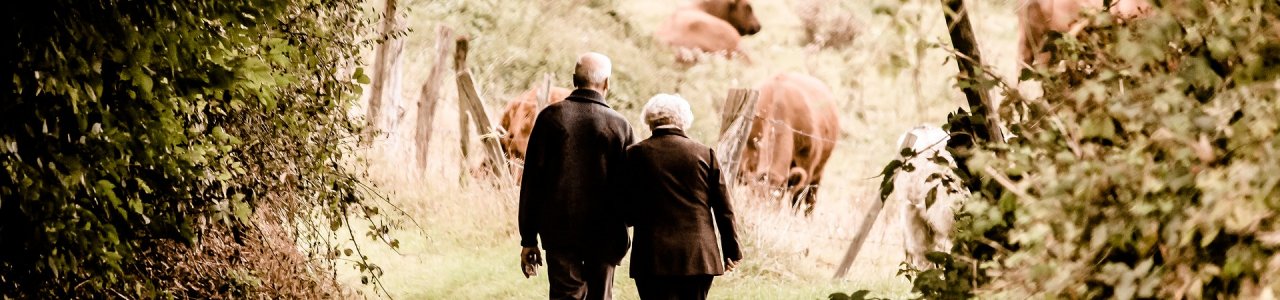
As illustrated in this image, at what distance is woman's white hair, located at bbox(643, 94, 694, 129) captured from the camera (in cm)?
612

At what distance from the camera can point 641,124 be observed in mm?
19328

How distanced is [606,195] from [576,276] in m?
0.37

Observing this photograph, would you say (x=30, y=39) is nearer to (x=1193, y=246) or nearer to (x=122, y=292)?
(x=122, y=292)

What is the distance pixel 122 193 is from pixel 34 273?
0.38 metres

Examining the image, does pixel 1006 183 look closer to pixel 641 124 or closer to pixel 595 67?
pixel 595 67

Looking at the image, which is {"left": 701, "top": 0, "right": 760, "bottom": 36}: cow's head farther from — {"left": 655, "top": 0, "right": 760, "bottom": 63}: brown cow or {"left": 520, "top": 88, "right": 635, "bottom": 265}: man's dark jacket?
{"left": 520, "top": 88, "right": 635, "bottom": 265}: man's dark jacket

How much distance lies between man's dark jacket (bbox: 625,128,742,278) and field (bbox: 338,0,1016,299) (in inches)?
36.4

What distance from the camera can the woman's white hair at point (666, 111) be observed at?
6.12 m

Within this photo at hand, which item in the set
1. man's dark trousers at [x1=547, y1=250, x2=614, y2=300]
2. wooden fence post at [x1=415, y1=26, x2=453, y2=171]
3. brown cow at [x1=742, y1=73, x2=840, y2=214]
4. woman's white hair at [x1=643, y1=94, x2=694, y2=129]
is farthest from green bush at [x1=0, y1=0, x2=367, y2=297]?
brown cow at [x1=742, y1=73, x2=840, y2=214]

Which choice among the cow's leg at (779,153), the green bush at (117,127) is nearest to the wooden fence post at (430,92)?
the cow's leg at (779,153)

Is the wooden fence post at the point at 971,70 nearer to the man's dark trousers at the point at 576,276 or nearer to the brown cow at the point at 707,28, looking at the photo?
the man's dark trousers at the point at 576,276

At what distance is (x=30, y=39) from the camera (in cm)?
405

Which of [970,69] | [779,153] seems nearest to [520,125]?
[779,153]

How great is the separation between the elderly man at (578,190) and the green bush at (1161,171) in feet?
9.09
